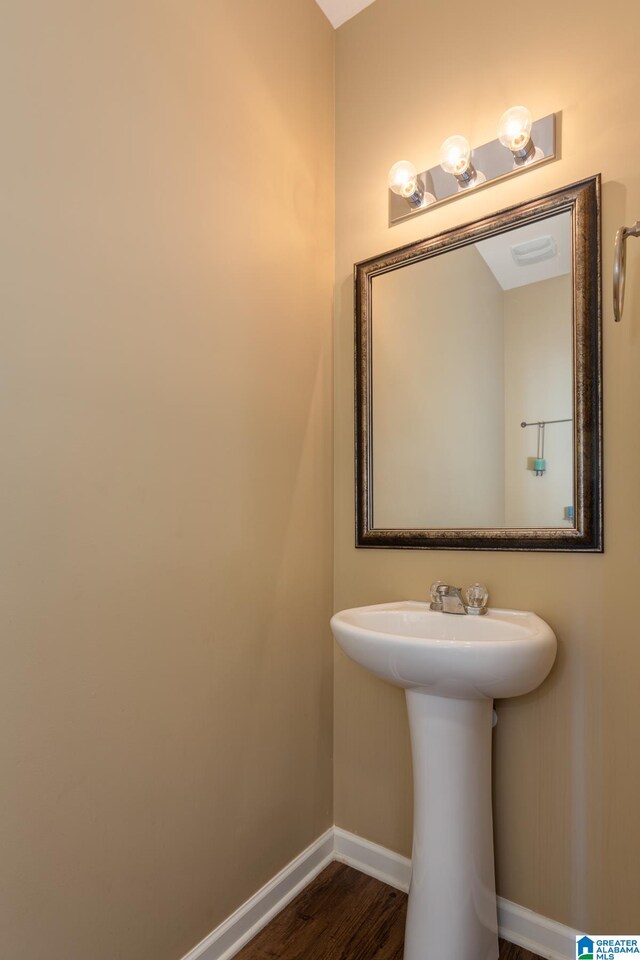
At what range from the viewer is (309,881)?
5.18 ft

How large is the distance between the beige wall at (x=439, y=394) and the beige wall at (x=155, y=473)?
0.78 feet

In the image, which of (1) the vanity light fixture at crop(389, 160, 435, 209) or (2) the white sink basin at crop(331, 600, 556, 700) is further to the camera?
(1) the vanity light fixture at crop(389, 160, 435, 209)

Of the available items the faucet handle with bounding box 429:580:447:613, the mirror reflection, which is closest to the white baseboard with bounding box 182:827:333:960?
the faucet handle with bounding box 429:580:447:613

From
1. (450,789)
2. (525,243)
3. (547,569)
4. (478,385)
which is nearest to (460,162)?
(525,243)

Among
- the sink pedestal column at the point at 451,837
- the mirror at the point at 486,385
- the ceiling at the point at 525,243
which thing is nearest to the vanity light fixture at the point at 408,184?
the mirror at the point at 486,385

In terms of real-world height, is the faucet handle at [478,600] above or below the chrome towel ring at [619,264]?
below

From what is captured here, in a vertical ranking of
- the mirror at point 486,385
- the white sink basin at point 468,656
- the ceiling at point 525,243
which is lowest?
the white sink basin at point 468,656

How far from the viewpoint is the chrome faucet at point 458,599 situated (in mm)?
1396

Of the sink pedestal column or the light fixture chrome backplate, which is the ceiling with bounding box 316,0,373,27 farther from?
the sink pedestal column

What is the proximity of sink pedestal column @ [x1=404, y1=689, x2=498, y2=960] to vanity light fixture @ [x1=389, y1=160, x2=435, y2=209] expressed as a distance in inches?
54.0

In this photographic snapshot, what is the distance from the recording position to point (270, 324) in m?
1.53

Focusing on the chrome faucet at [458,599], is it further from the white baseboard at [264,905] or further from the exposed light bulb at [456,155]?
the exposed light bulb at [456,155]

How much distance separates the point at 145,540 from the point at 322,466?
73 cm

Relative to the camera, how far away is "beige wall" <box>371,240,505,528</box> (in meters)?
1.49
